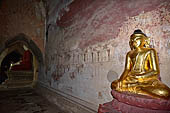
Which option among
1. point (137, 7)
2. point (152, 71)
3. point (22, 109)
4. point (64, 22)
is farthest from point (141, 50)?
point (22, 109)

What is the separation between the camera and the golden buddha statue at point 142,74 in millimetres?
1220

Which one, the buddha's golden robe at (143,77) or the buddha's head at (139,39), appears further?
the buddha's head at (139,39)

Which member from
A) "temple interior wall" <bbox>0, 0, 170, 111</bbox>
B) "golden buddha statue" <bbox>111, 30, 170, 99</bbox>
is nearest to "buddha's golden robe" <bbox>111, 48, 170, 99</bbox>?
"golden buddha statue" <bbox>111, 30, 170, 99</bbox>

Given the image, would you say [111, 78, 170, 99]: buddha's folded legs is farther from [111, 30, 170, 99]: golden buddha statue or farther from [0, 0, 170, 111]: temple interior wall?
[0, 0, 170, 111]: temple interior wall

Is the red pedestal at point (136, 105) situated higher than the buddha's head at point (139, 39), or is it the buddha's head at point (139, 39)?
the buddha's head at point (139, 39)

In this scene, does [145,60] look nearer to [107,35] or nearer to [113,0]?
[107,35]

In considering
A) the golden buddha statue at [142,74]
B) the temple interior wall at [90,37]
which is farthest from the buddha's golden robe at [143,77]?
the temple interior wall at [90,37]

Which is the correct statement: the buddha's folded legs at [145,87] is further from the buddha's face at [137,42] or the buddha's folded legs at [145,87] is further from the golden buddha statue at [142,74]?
the buddha's face at [137,42]

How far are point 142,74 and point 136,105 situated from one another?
45 cm

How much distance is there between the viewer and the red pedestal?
1101mm

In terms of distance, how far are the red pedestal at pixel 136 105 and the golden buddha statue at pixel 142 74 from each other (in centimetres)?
8

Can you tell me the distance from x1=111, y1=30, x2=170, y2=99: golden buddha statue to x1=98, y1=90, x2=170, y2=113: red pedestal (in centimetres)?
8

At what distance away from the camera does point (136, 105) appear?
4.00 ft

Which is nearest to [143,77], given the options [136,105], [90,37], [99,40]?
[136,105]
